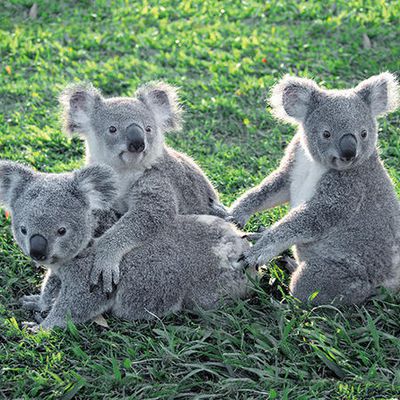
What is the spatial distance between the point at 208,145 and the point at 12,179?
2898 millimetres

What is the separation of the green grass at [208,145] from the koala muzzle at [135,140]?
3.52ft

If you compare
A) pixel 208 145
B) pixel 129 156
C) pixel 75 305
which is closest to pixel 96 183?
pixel 129 156

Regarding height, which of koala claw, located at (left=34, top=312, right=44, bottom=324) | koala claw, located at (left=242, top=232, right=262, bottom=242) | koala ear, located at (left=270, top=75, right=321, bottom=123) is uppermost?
koala ear, located at (left=270, top=75, right=321, bottom=123)

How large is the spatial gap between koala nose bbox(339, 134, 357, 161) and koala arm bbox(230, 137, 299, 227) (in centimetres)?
78

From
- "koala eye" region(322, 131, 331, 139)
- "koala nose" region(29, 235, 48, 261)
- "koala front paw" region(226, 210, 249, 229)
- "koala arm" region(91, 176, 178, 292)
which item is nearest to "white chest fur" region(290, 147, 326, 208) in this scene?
"koala eye" region(322, 131, 331, 139)

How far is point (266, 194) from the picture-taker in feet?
16.9

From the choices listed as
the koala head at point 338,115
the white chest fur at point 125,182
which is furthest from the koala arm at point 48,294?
the koala head at point 338,115

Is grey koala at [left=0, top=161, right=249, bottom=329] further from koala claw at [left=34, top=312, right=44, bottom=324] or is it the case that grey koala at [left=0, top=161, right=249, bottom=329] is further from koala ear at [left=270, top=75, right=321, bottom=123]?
koala ear at [left=270, top=75, right=321, bottom=123]

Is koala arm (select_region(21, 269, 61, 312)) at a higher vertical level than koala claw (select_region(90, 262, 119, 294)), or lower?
lower

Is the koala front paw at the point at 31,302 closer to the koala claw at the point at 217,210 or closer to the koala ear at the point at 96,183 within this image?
the koala ear at the point at 96,183

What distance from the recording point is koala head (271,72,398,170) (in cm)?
440

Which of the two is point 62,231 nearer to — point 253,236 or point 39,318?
point 39,318

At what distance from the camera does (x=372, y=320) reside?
4242mm

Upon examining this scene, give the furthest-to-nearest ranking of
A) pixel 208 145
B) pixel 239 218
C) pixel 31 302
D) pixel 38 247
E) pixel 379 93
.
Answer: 1. pixel 208 145
2. pixel 239 218
3. pixel 379 93
4. pixel 31 302
5. pixel 38 247
